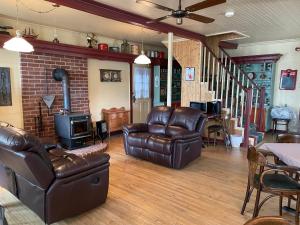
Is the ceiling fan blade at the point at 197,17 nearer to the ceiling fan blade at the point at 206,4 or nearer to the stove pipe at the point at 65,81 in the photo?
the ceiling fan blade at the point at 206,4

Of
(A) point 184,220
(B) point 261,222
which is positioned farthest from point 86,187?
(B) point 261,222

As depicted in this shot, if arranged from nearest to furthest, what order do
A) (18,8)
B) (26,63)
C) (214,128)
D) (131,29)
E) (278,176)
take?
(278,176)
(18,8)
(26,63)
(214,128)
(131,29)

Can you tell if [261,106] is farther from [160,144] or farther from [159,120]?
[160,144]

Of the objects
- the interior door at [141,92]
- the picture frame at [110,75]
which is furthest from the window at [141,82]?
the picture frame at [110,75]

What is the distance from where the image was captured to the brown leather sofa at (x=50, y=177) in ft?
6.38

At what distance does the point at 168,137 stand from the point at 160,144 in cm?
24

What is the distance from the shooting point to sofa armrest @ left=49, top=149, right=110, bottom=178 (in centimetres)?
217

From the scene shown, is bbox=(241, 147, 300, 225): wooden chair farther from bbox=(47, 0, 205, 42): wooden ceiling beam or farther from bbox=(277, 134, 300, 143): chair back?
bbox=(47, 0, 205, 42): wooden ceiling beam

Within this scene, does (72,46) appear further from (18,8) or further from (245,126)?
(245,126)

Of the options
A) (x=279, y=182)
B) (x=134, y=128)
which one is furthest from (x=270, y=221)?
(x=134, y=128)

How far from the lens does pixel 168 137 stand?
398cm

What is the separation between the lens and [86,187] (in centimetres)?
237

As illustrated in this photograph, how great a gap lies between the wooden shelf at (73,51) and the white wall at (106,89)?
26cm

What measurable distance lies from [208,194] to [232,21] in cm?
352
